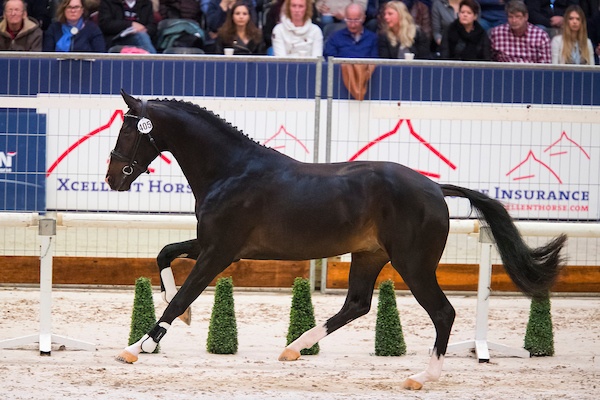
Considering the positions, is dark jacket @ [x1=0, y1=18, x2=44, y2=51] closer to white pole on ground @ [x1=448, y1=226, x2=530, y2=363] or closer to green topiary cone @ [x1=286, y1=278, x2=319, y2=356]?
green topiary cone @ [x1=286, y1=278, x2=319, y2=356]

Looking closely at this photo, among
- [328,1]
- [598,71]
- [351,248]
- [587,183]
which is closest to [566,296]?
[587,183]

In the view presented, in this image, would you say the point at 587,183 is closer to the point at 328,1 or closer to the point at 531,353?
the point at 531,353

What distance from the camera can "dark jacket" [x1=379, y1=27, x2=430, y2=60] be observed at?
13.5 metres

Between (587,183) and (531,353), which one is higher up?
(587,183)

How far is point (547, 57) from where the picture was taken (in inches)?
551

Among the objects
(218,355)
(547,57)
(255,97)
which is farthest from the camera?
(547,57)

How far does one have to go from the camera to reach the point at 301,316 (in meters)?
8.20

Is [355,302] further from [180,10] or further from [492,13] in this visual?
[492,13]

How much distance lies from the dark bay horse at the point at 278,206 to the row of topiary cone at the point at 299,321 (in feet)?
2.72

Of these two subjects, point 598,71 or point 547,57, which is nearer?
point 598,71

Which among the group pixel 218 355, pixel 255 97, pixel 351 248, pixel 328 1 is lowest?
pixel 218 355

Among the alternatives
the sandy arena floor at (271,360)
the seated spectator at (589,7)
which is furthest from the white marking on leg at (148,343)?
the seated spectator at (589,7)

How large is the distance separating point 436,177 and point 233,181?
4199 millimetres

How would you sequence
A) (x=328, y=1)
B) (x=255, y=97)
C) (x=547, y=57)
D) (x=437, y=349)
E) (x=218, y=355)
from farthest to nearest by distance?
(x=328, y=1) → (x=547, y=57) → (x=255, y=97) → (x=218, y=355) → (x=437, y=349)
